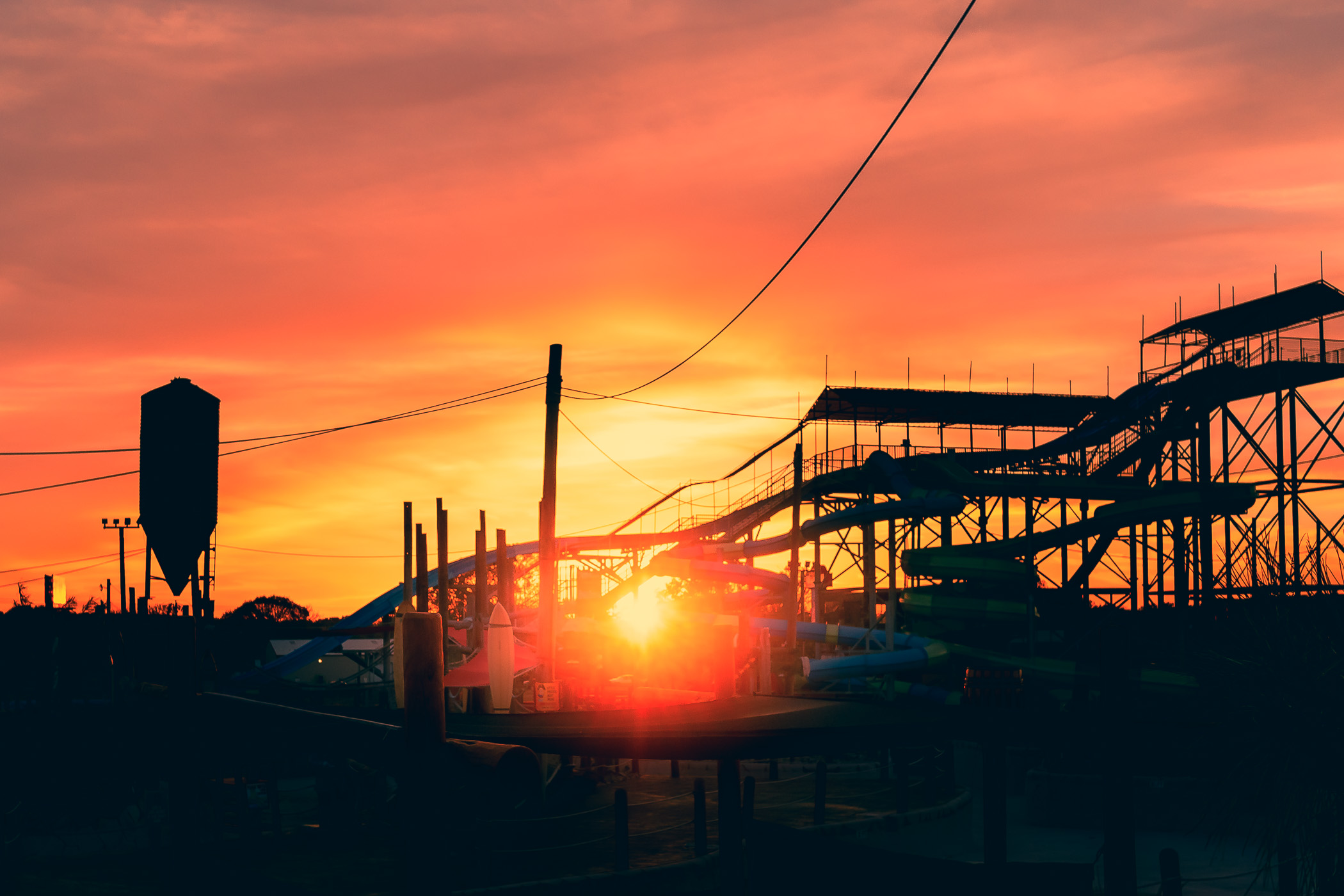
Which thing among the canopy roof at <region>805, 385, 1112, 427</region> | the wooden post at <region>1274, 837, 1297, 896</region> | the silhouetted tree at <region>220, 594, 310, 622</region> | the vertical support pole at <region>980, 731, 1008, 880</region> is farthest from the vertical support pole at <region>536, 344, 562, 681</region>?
the silhouetted tree at <region>220, 594, 310, 622</region>

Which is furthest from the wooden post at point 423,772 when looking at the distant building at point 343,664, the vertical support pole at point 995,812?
the distant building at point 343,664

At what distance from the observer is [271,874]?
Result: 59.7 ft

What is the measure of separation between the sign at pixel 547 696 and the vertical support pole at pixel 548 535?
0.80 feet

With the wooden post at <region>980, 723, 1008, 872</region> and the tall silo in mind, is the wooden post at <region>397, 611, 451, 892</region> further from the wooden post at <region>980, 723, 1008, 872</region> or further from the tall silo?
the wooden post at <region>980, 723, 1008, 872</region>

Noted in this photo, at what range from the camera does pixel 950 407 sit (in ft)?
144

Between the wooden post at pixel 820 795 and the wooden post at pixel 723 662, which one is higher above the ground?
the wooden post at pixel 723 662

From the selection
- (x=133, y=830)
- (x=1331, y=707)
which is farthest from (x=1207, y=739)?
(x=133, y=830)

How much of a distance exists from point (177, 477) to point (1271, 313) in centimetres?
3700

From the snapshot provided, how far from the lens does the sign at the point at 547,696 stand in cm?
2108

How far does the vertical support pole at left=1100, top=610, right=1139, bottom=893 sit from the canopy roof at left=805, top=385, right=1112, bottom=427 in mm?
31039

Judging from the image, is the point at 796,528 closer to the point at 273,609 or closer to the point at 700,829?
the point at 700,829

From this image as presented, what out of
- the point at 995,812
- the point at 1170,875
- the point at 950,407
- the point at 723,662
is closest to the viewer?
the point at 995,812

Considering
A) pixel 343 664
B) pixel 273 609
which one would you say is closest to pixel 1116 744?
pixel 343 664

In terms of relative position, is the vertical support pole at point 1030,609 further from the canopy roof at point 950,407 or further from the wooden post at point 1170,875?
the wooden post at point 1170,875
